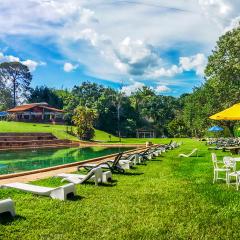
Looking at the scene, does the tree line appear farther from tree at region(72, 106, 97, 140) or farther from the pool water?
the pool water

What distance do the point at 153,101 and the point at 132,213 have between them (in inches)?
2931

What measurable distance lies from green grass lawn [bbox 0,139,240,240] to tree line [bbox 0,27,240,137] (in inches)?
926

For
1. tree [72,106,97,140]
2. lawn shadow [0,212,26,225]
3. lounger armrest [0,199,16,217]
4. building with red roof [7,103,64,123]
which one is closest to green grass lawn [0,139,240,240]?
lawn shadow [0,212,26,225]

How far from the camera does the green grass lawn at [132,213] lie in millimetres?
5809

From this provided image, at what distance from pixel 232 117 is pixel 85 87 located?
222 ft

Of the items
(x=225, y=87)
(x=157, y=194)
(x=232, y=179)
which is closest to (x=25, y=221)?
(x=157, y=194)

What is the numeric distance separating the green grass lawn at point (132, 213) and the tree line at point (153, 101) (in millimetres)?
23527

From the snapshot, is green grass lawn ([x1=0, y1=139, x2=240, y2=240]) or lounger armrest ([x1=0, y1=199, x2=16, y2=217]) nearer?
green grass lawn ([x1=0, y1=139, x2=240, y2=240])

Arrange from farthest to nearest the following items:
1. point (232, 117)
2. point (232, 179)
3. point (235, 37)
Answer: point (235, 37)
point (232, 117)
point (232, 179)

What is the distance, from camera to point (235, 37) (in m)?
31.2

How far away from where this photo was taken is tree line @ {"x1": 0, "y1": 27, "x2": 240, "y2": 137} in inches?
1302

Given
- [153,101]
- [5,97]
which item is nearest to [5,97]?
[5,97]

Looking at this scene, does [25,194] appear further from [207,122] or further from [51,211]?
[207,122]

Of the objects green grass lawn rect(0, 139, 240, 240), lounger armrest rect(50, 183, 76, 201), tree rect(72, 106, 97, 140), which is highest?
tree rect(72, 106, 97, 140)
